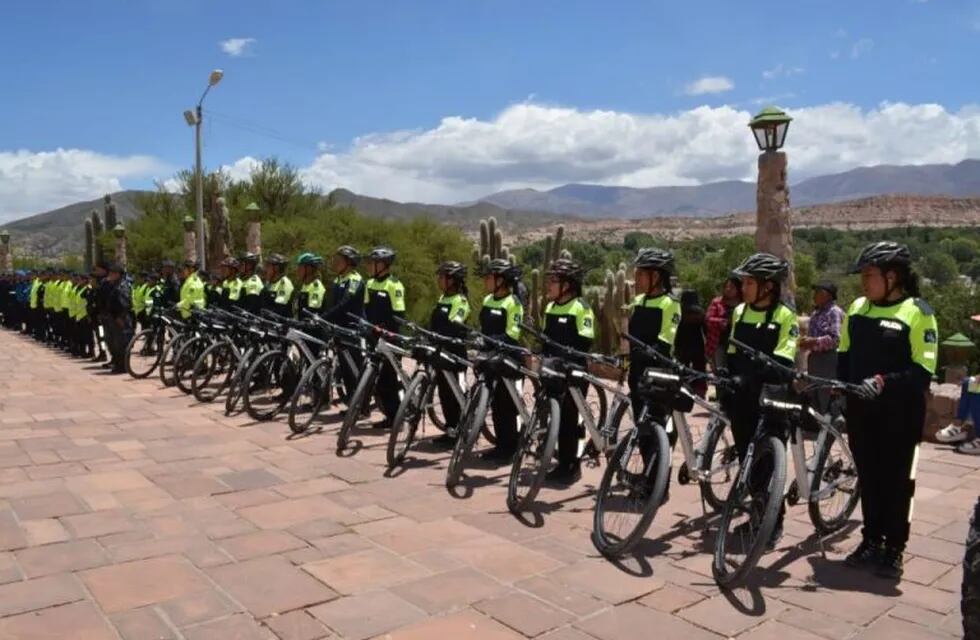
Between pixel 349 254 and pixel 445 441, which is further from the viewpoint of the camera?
pixel 349 254

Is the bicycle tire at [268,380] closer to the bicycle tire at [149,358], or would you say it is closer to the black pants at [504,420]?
the black pants at [504,420]

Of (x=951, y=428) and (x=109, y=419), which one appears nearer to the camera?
(x=951, y=428)

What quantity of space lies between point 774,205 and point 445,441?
13.1ft

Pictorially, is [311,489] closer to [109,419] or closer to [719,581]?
[719,581]

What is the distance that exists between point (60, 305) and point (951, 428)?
604 inches

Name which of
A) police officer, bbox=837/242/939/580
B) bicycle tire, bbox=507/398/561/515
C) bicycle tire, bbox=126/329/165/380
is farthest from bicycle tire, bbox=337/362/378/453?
bicycle tire, bbox=126/329/165/380

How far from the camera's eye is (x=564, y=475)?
20.1 feet

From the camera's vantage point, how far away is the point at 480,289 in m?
24.8

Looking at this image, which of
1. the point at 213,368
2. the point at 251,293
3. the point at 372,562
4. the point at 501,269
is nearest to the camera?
the point at 372,562

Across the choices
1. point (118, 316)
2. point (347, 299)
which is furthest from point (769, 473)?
point (118, 316)

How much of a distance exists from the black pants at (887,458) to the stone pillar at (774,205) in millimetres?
4031

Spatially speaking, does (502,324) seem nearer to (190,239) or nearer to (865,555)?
(865,555)

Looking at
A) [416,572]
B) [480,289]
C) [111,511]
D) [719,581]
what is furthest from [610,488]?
[480,289]

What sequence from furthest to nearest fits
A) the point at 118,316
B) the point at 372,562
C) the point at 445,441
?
1. the point at 118,316
2. the point at 445,441
3. the point at 372,562
